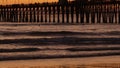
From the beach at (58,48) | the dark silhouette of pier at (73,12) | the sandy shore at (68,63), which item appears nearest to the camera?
the sandy shore at (68,63)

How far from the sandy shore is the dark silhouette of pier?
7.91 meters

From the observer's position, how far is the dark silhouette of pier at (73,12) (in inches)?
839

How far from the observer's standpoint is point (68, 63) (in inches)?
489

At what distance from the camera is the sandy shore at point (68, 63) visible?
11.9m

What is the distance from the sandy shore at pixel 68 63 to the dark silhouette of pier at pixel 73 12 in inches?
312

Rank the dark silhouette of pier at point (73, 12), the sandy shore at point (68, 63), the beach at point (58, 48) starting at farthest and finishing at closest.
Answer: the dark silhouette of pier at point (73, 12) < the beach at point (58, 48) < the sandy shore at point (68, 63)

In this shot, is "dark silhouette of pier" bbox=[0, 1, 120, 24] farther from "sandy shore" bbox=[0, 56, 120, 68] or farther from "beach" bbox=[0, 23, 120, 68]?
"sandy shore" bbox=[0, 56, 120, 68]

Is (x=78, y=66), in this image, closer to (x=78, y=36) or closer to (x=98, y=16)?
(x=78, y=36)

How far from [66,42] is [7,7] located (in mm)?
10150

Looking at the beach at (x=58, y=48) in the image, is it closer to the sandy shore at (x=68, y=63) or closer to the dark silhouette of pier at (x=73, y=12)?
the sandy shore at (x=68, y=63)

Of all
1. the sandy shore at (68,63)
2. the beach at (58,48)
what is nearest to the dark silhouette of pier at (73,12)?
the beach at (58,48)

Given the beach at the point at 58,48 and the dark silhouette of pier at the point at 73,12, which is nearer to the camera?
the beach at the point at 58,48

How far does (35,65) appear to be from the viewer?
1196 centimetres

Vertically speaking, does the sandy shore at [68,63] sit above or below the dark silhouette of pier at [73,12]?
below
